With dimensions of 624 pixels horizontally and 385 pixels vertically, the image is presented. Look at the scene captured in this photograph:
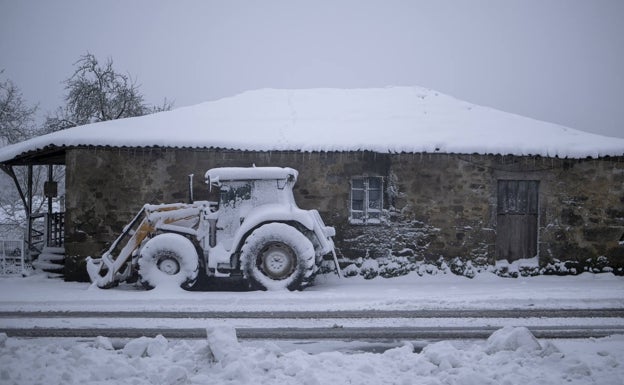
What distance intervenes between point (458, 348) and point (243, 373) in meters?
2.24

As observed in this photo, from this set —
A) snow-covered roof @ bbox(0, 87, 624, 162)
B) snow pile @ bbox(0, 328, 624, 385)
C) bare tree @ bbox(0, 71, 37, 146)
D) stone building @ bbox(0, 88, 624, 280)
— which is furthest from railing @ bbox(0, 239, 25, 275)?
bare tree @ bbox(0, 71, 37, 146)

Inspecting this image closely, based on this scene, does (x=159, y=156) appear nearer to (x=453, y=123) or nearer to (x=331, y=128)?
(x=331, y=128)

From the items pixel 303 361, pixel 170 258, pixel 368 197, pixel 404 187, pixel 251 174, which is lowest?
pixel 303 361

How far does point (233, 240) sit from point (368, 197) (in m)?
3.67

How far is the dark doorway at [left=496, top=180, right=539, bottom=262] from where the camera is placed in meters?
10.5

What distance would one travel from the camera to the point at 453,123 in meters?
11.7

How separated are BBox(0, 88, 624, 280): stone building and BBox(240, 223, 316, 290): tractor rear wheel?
252 cm

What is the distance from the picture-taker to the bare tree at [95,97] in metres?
21.5

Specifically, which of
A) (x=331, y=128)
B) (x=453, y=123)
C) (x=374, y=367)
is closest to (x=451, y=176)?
(x=453, y=123)

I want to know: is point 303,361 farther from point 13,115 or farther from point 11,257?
point 13,115

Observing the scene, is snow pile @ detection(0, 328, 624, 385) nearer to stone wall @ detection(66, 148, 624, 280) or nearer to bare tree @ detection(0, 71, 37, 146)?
stone wall @ detection(66, 148, 624, 280)

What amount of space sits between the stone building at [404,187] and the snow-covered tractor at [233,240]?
1807 millimetres

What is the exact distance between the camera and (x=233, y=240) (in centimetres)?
801

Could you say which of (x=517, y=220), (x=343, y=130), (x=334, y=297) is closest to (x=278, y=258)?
(x=334, y=297)
